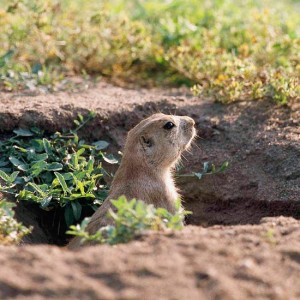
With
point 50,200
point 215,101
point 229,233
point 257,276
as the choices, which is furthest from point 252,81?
point 257,276

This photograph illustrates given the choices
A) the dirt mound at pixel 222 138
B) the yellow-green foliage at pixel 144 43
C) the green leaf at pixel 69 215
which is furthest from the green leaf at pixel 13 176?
the yellow-green foliage at pixel 144 43

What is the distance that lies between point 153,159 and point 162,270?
9.67 feet

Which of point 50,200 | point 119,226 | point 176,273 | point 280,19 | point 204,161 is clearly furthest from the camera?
point 280,19

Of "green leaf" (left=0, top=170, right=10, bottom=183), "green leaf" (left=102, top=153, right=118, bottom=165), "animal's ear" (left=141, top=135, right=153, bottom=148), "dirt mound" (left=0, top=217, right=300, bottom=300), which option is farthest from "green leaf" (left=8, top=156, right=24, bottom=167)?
"dirt mound" (left=0, top=217, right=300, bottom=300)

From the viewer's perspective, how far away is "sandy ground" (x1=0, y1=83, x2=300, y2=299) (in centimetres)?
405

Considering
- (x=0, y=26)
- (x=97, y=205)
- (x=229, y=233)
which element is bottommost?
(x=97, y=205)

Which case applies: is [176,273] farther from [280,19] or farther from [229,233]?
[280,19]

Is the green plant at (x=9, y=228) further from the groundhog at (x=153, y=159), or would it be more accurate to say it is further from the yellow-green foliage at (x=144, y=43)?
the yellow-green foliage at (x=144, y=43)

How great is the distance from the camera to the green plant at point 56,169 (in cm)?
693

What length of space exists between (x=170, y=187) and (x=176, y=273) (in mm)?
2909

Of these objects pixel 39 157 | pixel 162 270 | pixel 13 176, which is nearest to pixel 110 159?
pixel 39 157

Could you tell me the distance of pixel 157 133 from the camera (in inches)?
277

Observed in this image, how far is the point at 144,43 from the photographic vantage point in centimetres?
967

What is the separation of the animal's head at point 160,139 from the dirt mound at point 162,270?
2313mm
